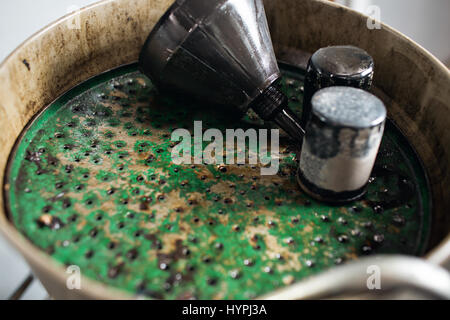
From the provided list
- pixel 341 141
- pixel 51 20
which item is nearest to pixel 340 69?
pixel 341 141

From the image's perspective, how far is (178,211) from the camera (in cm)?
62

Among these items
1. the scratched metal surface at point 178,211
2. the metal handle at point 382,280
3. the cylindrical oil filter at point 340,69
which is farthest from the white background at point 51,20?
the cylindrical oil filter at point 340,69

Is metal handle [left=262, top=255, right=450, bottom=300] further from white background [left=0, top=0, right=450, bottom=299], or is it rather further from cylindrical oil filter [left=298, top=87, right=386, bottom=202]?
white background [left=0, top=0, right=450, bottom=299]

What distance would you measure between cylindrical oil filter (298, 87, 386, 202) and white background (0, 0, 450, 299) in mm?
395

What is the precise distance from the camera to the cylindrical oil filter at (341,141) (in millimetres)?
553

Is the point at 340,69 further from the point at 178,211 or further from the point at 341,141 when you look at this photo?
the point at 178,211

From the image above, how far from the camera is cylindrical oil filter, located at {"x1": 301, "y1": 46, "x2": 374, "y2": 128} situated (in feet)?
2.15

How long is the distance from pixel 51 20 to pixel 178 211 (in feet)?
1.76

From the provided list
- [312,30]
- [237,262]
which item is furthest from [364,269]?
[312,30]

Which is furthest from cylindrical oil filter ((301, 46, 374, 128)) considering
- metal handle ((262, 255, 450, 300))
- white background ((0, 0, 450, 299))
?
white background ((0, 0, 450, 299))

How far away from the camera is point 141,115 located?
2.58ft

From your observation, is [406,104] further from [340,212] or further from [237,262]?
[237,262]
